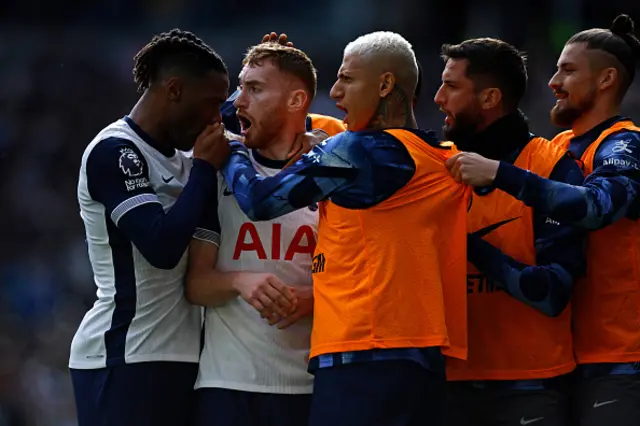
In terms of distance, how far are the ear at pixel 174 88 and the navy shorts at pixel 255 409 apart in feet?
3.93

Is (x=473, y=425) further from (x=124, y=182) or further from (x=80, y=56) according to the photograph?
(x=80, y=56)

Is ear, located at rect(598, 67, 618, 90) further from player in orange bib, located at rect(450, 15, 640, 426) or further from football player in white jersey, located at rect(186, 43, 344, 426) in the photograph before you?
football player in white jersey, located at rect(186, 43, 344, 426)

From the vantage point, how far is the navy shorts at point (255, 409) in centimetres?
395

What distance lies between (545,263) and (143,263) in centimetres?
156

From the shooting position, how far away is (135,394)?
3.99 m

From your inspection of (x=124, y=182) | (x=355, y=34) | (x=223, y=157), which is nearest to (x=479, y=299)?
(x=223, y=157)

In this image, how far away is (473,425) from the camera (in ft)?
13.9

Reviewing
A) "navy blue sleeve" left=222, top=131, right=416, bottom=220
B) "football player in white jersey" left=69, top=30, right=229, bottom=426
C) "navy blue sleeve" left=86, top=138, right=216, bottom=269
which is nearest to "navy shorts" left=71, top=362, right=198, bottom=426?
"football player in white jersey" left=69, top=30, right=229, bottom=426

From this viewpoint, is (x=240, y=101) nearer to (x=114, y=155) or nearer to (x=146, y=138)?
(x=146, y=138)

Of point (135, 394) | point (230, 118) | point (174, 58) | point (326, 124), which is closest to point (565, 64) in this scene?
point (326, 124)

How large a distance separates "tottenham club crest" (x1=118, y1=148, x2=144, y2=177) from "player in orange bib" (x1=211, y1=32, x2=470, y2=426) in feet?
1.62

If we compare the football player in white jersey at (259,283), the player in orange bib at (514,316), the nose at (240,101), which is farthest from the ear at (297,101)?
the player in orange bib at (514,316)

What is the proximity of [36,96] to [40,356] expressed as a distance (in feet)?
11.7

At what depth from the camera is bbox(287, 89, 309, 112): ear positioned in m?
4.25
